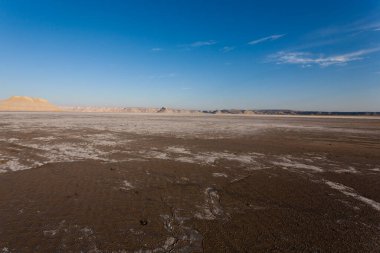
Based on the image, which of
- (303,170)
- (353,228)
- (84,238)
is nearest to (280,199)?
(353,228)

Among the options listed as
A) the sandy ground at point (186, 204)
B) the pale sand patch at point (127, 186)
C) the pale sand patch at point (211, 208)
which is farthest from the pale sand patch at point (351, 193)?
the pale sand patch at point (127, 186)

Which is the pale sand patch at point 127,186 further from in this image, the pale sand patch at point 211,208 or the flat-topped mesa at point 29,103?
the flat-topped mesa at point 29,103

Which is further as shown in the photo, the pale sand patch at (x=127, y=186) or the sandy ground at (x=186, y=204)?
the pale sand patch at (x=127, y=186)

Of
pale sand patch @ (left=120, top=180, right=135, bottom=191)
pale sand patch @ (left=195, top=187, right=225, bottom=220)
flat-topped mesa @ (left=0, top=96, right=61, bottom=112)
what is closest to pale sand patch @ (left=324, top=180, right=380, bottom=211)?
pale sand patch @ (left=195, top=187, right=225, bottom=220)

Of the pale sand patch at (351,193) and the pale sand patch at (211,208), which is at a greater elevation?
the pale sand patch at (211,208)

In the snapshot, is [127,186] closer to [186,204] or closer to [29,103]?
[186,204]

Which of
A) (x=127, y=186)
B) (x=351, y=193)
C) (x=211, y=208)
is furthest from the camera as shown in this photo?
(x=127, y=186)

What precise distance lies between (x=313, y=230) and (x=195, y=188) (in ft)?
10.3

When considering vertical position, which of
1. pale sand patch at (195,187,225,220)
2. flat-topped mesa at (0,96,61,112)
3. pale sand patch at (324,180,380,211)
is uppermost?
flat-topped mesa at (0,96,61,112)

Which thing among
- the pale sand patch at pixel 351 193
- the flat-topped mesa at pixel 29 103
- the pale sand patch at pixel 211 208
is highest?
the flat-topped mesa at pixel 29 103

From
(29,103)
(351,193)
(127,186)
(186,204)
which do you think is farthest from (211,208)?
(29,103)

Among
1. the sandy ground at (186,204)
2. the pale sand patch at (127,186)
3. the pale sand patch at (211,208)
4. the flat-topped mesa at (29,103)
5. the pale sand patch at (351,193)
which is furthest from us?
the flat-topped mesa at (29,103)

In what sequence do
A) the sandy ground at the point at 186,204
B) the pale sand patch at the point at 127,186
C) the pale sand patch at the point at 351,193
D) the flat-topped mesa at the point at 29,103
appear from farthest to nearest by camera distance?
the flat-topped mesa at the point at 29,103, the pale sand patch at the point at 127,186, the pale sand patch at the point at 351,193, the sandy ground at the point at 186,204

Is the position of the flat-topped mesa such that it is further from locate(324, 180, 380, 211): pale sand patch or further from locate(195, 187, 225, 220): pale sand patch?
locate(324, 180, 380, 211): pale sand patch
